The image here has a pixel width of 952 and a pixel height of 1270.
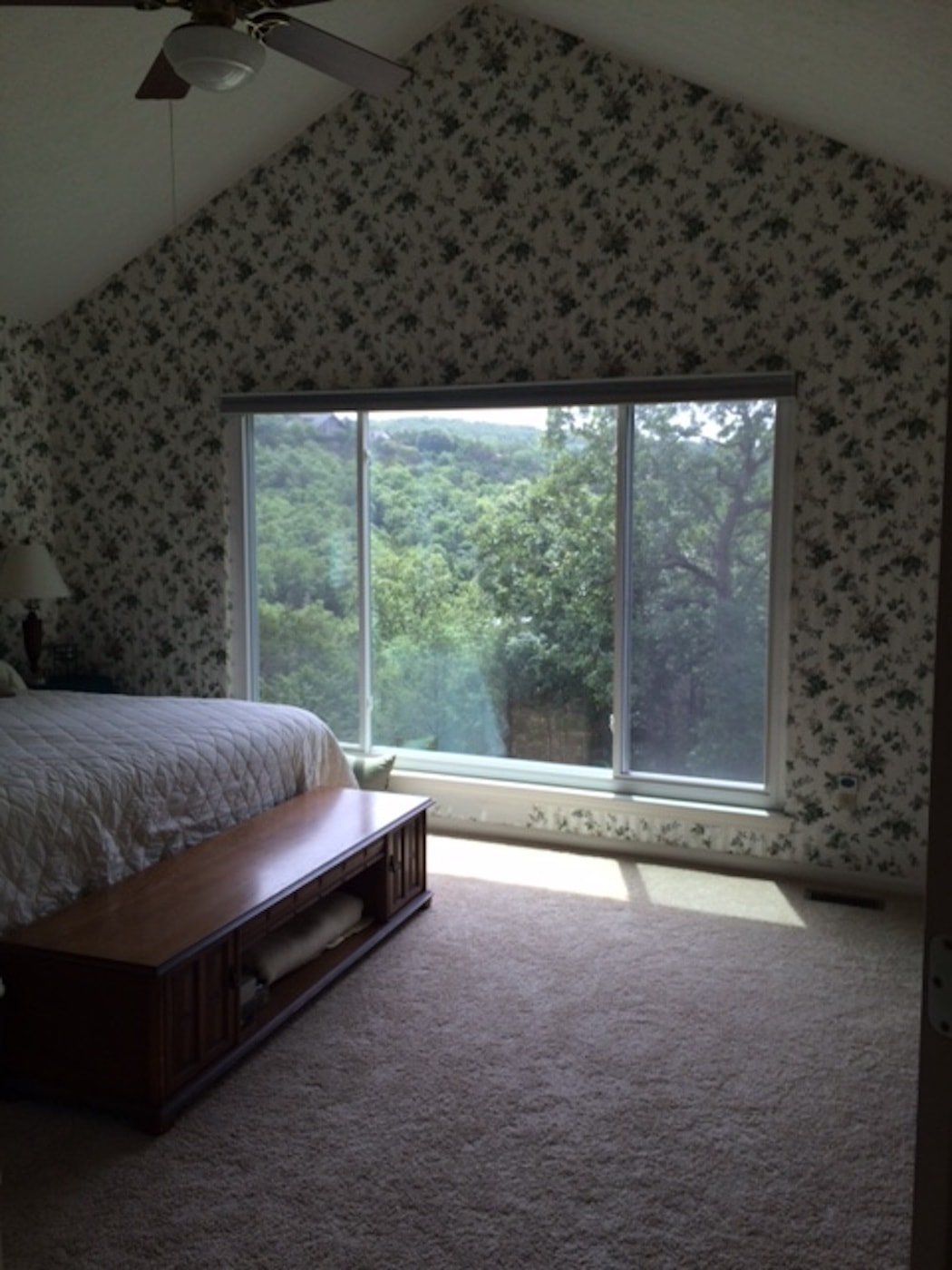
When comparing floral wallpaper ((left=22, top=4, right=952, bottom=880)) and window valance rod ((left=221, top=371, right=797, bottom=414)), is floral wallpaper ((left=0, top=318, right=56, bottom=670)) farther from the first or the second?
window valance rod ((left=221, top=371, right=797, bottom=414))

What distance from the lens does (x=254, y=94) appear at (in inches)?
173

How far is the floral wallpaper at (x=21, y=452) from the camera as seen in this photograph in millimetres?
5172

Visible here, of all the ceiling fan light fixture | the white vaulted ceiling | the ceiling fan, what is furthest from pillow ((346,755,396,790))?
the ceiling fan light fixture

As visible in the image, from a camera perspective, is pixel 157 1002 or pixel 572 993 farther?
pixel 572 993

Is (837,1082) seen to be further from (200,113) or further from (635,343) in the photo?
(200,113)

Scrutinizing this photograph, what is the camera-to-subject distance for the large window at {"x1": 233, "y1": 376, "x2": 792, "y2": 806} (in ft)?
14.1

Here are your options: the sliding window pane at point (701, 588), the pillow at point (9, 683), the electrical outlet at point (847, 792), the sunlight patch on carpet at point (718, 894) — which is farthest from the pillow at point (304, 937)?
the electrical outlet at point (847, 792)

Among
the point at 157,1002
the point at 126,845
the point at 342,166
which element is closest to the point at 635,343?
the point at 342,166

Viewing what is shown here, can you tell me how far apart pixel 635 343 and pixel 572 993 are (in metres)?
2.62

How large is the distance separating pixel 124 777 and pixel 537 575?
2.22 metres

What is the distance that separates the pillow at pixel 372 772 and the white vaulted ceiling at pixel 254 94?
2746 millimetres

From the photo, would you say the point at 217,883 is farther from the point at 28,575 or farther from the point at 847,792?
the point at 28,575

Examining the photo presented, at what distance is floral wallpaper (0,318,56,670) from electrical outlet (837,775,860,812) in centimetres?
399

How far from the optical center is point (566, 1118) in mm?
2516
